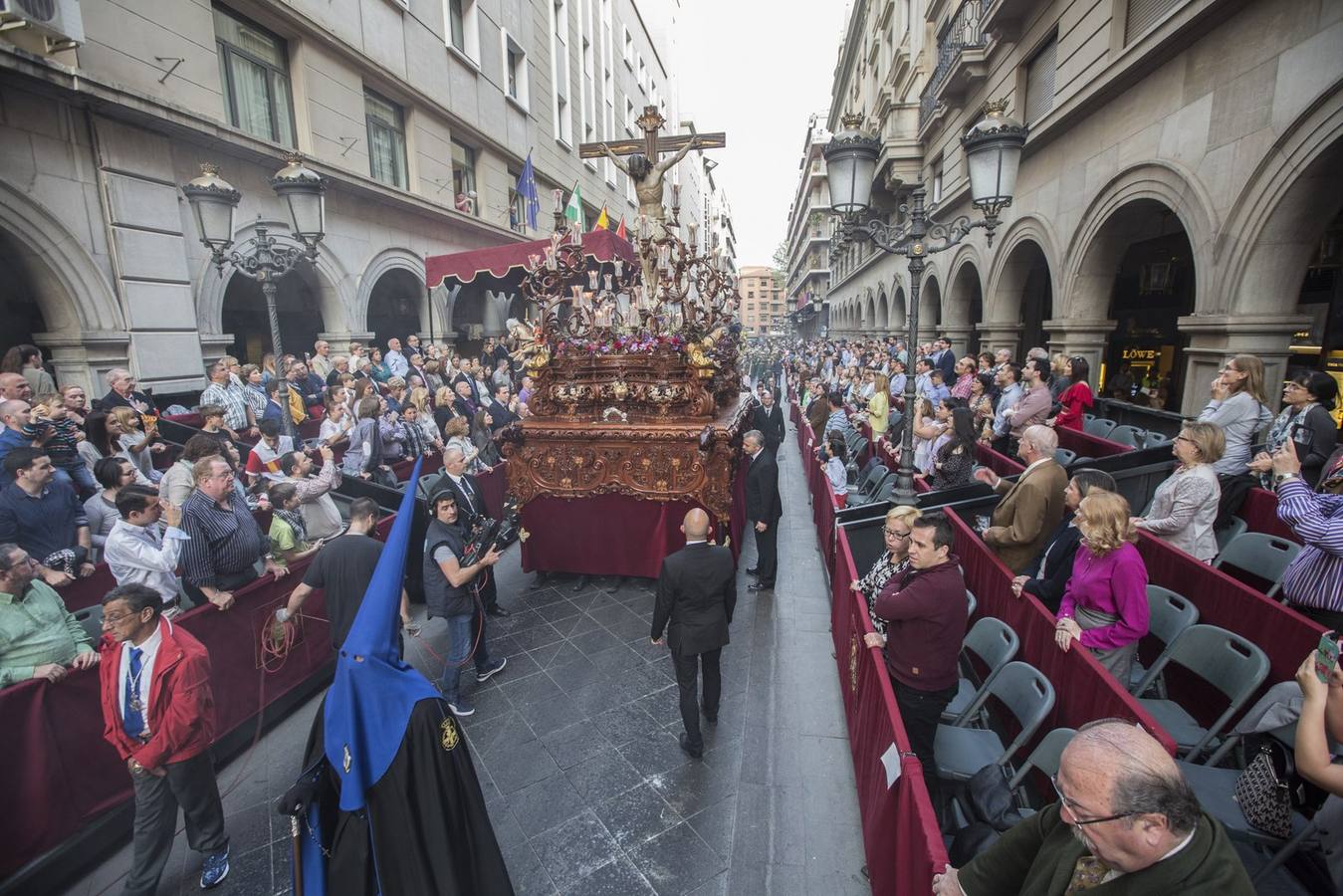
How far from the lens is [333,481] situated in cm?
607

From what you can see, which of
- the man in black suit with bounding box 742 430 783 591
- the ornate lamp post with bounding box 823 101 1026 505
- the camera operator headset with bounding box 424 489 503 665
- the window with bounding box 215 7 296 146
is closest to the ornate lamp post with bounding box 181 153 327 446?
the camera operator headset with bounding box 424 489 503 665

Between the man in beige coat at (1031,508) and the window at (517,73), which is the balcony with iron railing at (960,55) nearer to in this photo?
the man in beige coat at (1031,508)

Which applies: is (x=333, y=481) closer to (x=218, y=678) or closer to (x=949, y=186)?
(x=218, y=678)

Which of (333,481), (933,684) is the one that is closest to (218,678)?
(333,481)

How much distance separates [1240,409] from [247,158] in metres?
14.7

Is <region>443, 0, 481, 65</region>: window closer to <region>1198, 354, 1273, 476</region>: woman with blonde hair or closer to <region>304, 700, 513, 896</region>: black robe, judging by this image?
<region>1198, 354, 1273, 476</region>: woman with blonde hair

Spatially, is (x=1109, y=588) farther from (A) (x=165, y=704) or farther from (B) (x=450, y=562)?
(A) (x=165, y=704)

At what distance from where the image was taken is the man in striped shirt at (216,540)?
4301 millimetres

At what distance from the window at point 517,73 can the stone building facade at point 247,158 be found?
2.7 inches

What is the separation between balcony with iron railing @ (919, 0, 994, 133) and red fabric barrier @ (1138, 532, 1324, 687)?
13284 millimetres

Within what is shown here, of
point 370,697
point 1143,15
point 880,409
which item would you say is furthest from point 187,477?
point 1143,15

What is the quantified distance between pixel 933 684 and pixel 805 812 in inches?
49.7

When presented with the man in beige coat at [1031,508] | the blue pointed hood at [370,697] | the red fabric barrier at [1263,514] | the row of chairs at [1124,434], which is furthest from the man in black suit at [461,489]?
the row of chairs at [1124,434]

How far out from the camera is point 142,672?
3068mm
